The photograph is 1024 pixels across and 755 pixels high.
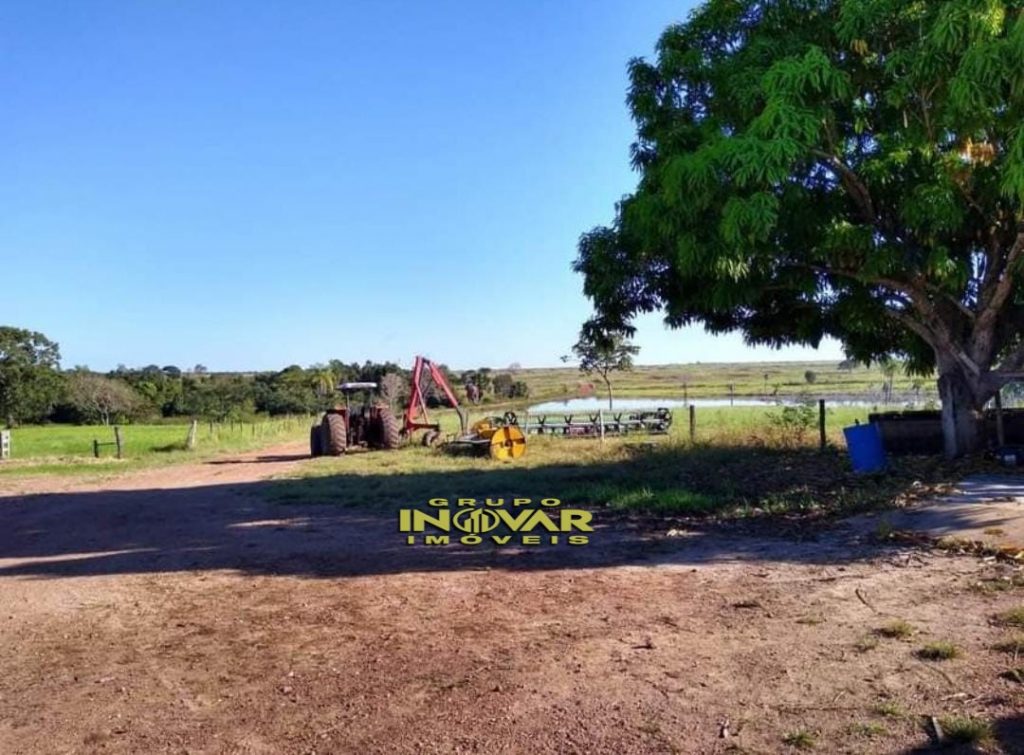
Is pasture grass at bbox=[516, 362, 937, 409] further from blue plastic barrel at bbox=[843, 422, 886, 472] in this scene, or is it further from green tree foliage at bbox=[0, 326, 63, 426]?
green tree foliage at bbox=[0, 326, 63, 426]

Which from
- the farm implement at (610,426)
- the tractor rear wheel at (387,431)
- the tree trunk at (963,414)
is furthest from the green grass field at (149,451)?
the tree trunk at (963,414)

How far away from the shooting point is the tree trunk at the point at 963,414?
11.0 metres

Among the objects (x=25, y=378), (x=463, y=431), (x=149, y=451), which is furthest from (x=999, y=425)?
(x=25, y=378)

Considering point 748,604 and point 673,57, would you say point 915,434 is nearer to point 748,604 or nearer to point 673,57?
point 673,57

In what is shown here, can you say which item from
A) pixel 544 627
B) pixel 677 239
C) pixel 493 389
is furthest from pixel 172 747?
pixel 493 389

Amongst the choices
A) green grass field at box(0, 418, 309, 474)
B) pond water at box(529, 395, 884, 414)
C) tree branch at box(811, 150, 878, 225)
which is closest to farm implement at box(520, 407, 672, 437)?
pond water at box(529, 395, 884, 414)

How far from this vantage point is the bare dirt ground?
3.42m

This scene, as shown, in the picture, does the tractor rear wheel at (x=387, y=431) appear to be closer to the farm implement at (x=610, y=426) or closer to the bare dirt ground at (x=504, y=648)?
the farm implement at (x=610, y=426)

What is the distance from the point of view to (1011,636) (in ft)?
14.1

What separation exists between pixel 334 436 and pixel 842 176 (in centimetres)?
1476

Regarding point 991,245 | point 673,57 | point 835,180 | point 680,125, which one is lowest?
point 991,245

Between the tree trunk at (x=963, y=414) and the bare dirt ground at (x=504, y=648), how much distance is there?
4990 millimetres

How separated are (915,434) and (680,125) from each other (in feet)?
20.9

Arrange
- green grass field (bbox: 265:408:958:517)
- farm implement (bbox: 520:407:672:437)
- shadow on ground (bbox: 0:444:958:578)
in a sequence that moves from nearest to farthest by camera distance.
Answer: shadow on ground (bbox: 0:444:958:578), green grass field (bbox: 265:408:958:517), farm implement (bbox: 520:407:672:437)
